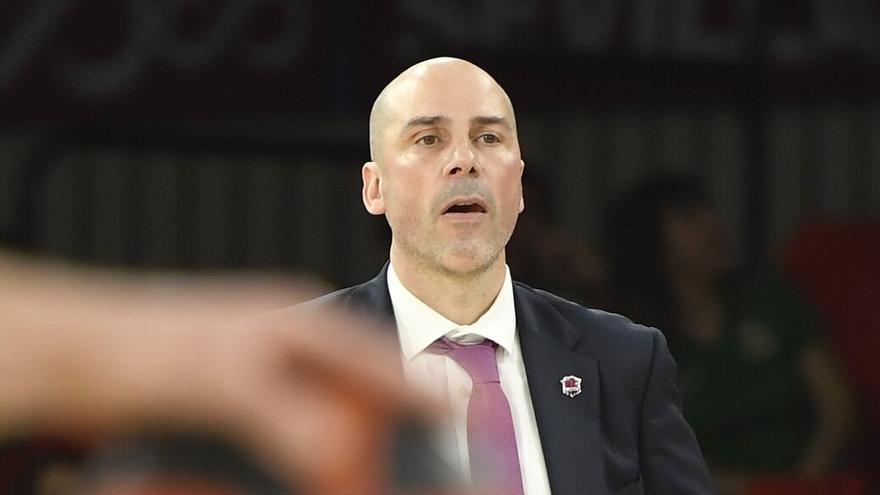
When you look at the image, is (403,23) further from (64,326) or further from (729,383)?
(64,326)

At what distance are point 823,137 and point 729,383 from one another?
1.68 meters

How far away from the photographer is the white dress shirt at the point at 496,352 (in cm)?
197

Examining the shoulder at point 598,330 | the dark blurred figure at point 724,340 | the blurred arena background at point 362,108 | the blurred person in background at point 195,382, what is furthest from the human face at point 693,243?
the blurred person in background at point 195,382

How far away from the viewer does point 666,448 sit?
2.01 meters

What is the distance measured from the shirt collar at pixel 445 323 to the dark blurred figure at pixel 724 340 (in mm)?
1770

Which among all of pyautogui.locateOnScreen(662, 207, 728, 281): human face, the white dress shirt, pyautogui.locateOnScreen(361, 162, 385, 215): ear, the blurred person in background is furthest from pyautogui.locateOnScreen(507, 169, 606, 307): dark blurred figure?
the blurred person in background

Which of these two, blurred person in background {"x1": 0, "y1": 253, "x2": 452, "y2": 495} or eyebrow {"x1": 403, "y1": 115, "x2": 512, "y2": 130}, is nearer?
Result: blurred person in background {"x1": 0, "y1": 253, "x2": 452, "y2": 495}

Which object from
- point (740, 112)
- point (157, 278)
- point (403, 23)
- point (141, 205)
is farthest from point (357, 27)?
point (157, 278)

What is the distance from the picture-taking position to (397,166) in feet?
6.95

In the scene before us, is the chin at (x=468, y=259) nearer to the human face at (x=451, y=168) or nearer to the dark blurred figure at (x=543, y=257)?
the human face at (x=451, y=168)

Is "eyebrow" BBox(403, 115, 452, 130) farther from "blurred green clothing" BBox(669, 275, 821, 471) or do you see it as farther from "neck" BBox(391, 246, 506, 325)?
"blurred green clothing" BBox(669, 275, 821, 471)

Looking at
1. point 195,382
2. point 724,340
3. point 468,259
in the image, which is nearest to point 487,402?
point 468,259

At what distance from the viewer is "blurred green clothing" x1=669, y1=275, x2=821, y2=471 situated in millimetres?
3869

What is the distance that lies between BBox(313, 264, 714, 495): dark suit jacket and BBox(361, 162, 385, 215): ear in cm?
10
